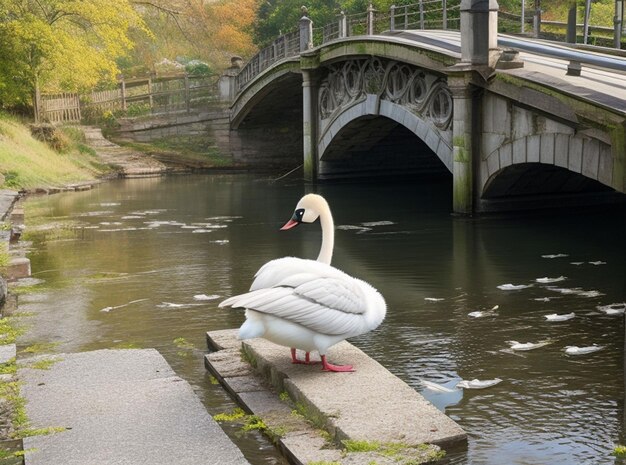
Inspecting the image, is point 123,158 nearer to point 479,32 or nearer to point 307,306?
point 479,32

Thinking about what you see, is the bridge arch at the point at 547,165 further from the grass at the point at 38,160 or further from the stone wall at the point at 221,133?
the stone wall at the point at 221,133

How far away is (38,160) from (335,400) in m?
25.6

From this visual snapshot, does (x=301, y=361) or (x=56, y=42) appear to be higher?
(x=56, y=42)

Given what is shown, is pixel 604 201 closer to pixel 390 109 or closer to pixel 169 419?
pixel 390 109

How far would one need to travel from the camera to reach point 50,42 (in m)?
33.0

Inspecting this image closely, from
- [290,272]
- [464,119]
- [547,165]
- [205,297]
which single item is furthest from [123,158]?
[290,272]

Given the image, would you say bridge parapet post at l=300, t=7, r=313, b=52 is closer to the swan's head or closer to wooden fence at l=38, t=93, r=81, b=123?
wooden fence at l=38, t=93, r=81, b=123

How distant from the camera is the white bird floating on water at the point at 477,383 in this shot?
7.69 meters

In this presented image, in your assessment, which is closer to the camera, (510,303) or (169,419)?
(169,419)

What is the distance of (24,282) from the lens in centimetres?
1297

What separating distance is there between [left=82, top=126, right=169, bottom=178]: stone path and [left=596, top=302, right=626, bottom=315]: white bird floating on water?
26.6 m

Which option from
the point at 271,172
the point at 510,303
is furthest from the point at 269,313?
the point at 271,172

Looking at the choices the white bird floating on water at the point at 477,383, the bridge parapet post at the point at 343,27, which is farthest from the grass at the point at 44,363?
the bridge parapet post at the point at 343,27

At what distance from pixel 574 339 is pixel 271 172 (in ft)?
99.4
